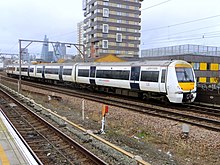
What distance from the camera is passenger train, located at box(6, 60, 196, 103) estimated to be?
1625 centimetres

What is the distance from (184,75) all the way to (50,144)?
11173 millimetres

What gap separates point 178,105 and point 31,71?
34272 millimetres

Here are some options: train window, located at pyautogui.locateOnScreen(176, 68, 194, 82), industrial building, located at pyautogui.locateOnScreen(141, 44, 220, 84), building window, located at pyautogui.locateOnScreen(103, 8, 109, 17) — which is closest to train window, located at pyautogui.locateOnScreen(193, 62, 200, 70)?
industrial building, located at pyautogui.locateOnScreen(141, 44, 220, 84)

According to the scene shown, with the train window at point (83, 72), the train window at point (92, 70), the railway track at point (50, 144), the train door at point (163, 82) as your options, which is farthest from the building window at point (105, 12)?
the railway track at point (50, 144)

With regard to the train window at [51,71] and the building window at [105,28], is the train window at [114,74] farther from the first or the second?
the building window at [105,28]

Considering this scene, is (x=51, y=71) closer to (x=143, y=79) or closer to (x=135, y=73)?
(x=135, y=73)

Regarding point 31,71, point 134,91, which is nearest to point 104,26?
point 31,71

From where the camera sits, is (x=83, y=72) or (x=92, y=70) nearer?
(x=92, y=70)

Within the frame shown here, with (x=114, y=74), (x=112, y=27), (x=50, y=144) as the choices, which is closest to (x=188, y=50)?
(x=114, y=74)

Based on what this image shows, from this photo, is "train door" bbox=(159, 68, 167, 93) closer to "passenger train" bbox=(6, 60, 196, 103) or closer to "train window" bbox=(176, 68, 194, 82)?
"passenger train" bbox=(6, 60, 196, 103)

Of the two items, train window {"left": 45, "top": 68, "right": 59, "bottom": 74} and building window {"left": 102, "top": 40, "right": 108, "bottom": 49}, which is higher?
building window {"left": 102, "top": 40, "right": 108, "bottom": 49}

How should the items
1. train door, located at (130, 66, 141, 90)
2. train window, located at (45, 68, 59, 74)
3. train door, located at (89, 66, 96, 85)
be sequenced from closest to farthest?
train door, located at (130, 66, 141, 90)
train door, located at (89, 66, 96, 85)
train window, located at (45, 68, 59, 74)

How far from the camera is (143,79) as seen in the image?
60.1 feet

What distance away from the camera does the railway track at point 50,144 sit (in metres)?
6.76
